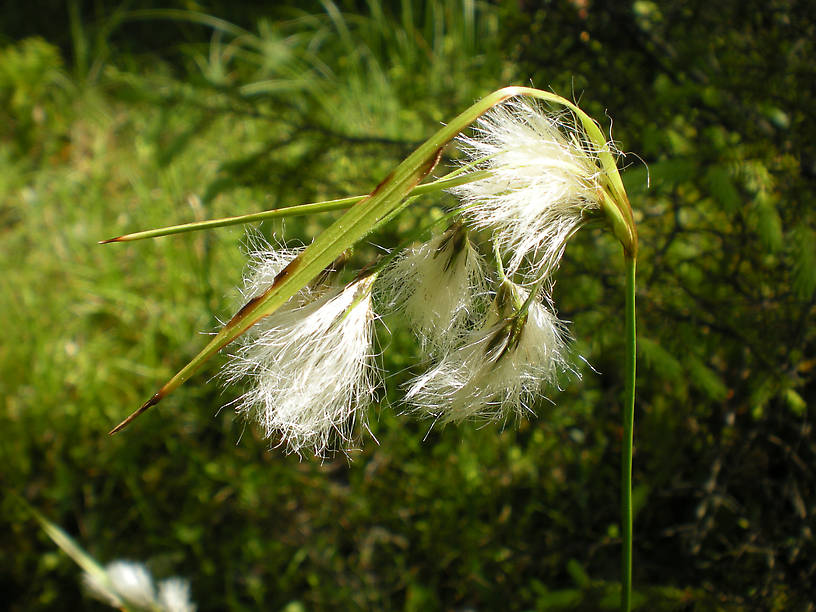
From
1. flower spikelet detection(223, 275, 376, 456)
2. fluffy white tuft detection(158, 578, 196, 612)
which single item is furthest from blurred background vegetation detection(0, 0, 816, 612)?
flower spikelet detection(223, 275, 376, 456)

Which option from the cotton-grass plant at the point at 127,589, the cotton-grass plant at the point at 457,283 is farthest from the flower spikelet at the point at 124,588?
the cotton-grass plant at the point at 457,283

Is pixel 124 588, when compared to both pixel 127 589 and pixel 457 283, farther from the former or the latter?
pixel 457 283

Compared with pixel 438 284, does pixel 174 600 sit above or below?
below

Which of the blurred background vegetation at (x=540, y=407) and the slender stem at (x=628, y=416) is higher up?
the slender stem at (x=628, y=416)

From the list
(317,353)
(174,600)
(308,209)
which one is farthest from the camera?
(174,600)

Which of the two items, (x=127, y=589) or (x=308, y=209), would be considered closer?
(x=308, y=209)

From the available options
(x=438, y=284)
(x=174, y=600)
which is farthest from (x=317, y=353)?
(x=174, y=600)

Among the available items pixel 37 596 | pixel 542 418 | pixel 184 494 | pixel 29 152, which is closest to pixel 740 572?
pixel 542 418

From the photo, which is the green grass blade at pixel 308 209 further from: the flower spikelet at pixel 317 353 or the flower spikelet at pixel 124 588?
the flower spikelet at pixel 124 588
